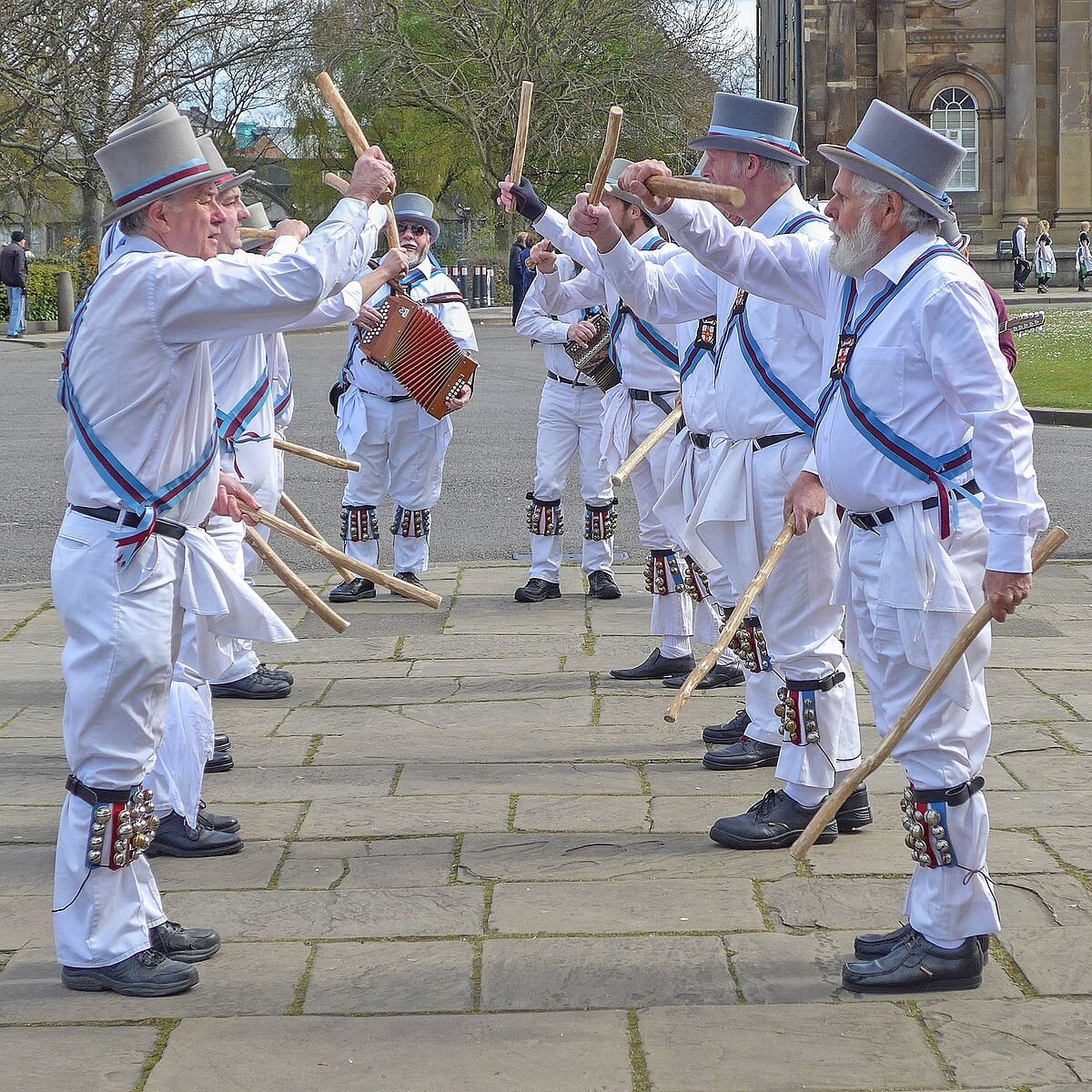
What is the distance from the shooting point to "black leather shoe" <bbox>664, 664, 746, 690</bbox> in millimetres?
6922

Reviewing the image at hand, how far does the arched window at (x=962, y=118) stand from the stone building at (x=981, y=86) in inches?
1.0

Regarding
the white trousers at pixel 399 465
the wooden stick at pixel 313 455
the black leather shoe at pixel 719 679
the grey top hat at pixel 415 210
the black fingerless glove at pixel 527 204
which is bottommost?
the black leather shoe at pixel 719 679

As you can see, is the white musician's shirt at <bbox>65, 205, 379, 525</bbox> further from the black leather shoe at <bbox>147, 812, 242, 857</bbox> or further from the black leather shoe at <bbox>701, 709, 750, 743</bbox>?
the black leather shoe at <bbox>701, 709, 750, 743</bbox>

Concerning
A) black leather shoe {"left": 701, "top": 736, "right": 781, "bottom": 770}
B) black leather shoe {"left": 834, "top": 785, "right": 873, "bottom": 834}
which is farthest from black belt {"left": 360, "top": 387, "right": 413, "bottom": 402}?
black leather shoe {"left": 834, "top": 785, "right": 873, "bottom": 834}

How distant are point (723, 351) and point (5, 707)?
3.49 metres

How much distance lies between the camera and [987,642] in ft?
12.8

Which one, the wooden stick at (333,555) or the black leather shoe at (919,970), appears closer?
the black leather shoe at (919,970)

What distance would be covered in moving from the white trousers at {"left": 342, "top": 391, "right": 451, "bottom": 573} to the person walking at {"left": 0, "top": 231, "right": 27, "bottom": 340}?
75.0 feet

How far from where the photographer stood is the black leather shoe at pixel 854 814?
5000mm

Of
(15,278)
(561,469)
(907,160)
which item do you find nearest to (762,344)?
(907,160)

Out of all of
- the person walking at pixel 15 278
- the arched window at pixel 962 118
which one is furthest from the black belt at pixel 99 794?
the arched window at pixel 962 118

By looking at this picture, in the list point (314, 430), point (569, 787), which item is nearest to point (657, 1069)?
point (569, 787)

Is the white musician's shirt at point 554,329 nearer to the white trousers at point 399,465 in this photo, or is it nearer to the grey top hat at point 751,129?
the white trousers at point 399,465

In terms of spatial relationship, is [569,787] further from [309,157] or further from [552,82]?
[309,157]
